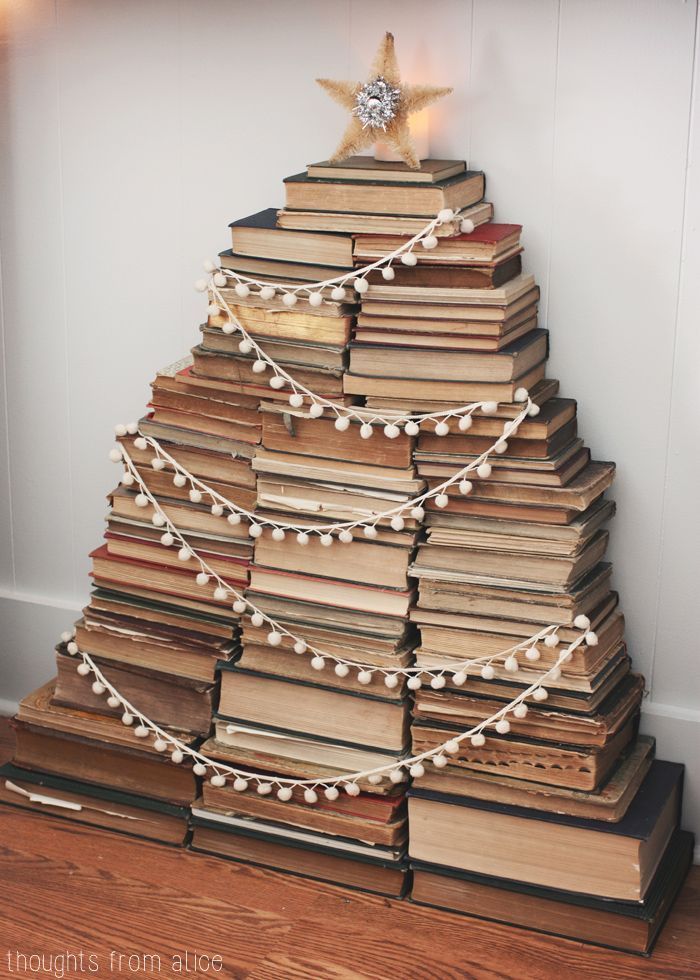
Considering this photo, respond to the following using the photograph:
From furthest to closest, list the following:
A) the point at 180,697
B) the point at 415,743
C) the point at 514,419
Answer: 1. the point at 180,697
2. the point at 415,743
3. the point at 514,419

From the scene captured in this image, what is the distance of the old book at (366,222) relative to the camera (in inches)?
72.9

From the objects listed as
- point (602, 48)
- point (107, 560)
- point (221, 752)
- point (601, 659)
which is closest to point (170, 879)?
point (221, 752)

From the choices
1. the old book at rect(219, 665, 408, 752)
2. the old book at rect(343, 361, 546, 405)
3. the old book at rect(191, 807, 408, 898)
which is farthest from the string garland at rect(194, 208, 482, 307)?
the old book at rect(191, 807, 408, 898)

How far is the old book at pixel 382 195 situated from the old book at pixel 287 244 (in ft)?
0.14

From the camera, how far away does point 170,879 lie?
207cm

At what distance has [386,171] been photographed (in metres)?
1.88

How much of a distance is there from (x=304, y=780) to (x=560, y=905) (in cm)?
43

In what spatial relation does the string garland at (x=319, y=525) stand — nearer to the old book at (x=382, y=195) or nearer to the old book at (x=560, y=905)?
the old book at (x=382, y=195)

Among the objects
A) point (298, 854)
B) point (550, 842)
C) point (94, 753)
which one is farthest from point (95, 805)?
point (550, 842)

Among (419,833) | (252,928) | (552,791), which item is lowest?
(252,928)

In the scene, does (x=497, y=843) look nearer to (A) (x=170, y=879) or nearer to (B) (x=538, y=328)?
(A) (x=170, y=879)

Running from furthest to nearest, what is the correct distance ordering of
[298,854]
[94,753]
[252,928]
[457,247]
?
[94,753], [298,854], [252,928], [457,247]

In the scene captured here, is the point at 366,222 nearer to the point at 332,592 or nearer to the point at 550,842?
the point at 332,592

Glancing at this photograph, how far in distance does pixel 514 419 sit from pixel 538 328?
222 millimetres
